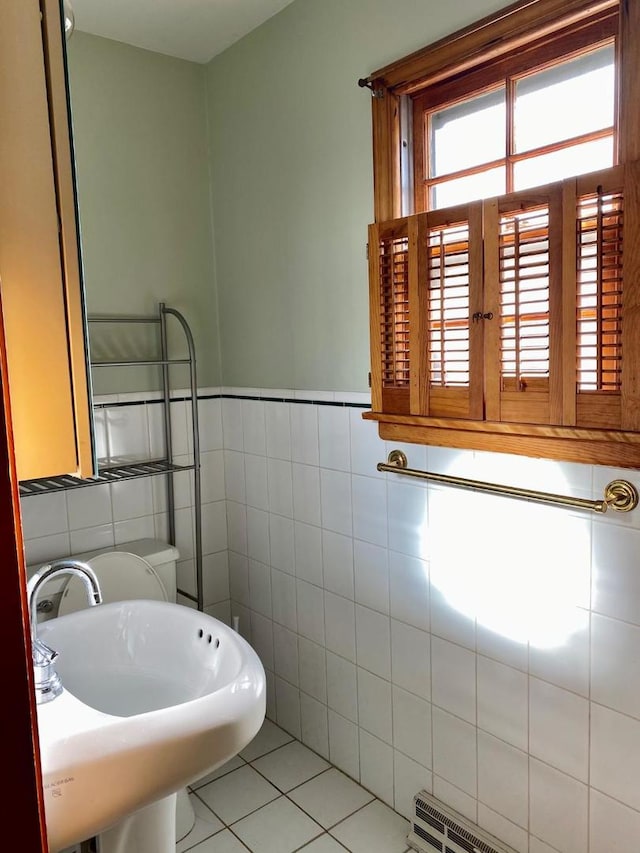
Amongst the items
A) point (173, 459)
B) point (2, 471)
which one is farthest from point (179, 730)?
point (173, 459)

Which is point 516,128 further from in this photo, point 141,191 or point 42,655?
point 42,655

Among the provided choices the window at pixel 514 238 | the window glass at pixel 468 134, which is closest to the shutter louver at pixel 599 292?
the window at pixel 514 238

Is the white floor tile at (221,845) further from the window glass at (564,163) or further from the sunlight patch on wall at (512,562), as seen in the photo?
the window glass at (564,163)

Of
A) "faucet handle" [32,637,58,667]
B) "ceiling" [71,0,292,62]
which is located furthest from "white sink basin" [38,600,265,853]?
"ceiling" [71,0,292,62]

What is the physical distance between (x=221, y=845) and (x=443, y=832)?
0.63 metres

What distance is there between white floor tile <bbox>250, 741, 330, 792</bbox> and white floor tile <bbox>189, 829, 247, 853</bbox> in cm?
24

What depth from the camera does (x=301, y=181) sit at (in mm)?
1999

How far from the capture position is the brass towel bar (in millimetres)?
1284

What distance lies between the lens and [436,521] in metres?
1.70

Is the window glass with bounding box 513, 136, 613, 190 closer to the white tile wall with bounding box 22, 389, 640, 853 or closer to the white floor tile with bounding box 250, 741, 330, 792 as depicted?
the white tile wall with bounding box 22, 389, 640, 853

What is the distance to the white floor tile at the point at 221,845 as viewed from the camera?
181 centimetres

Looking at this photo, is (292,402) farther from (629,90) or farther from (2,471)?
(2,471)

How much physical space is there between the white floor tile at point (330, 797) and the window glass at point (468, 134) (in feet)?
6.02

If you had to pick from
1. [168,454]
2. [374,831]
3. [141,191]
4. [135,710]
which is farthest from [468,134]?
[374,831]
